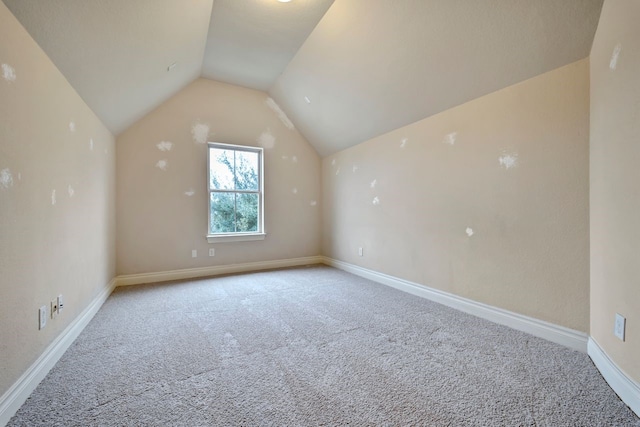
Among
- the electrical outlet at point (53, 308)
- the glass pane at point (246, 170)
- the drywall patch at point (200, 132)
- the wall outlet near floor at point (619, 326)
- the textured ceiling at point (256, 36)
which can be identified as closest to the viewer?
the wall outlet near floor at point (619, 326)

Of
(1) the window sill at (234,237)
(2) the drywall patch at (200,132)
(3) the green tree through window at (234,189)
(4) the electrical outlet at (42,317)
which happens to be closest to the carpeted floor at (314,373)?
(4) the electrical outlet at (42,317)

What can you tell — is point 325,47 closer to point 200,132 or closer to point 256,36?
point 256,36

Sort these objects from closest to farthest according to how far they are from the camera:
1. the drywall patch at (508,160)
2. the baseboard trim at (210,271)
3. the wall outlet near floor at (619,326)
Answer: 1. the wall outlet near floor at (619,326)
2. the drywall patch at (508,160)
3. the baseboard trim at (210,271)

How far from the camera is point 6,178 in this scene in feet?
4.31

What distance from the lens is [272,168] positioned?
4.62 metres

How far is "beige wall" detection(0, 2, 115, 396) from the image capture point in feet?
4.34

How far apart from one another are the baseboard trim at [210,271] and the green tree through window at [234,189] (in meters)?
0.55

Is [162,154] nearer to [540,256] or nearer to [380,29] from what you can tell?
[380,29]

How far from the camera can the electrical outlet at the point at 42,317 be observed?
63.9 inches

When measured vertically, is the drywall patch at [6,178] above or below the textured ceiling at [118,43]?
below

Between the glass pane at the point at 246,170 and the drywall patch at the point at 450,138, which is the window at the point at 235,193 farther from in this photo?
the drywall patch at the point at 450,138

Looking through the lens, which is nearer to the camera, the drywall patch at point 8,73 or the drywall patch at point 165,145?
the drywall patch at point 8,73

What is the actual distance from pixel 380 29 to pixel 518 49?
1.10 m

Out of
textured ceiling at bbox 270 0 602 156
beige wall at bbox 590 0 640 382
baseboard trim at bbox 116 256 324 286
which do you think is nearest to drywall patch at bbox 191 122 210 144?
textured ceiling at bbox 270 0 602 156
